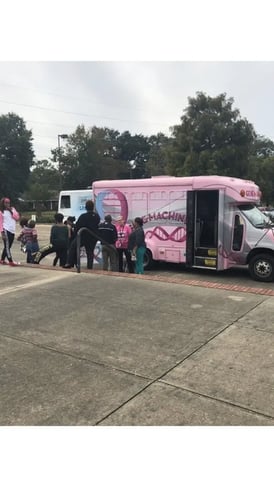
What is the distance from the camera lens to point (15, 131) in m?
58.8

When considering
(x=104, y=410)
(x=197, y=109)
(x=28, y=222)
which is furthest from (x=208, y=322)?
(x=197, y=109)

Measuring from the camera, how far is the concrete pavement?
9.68 feet

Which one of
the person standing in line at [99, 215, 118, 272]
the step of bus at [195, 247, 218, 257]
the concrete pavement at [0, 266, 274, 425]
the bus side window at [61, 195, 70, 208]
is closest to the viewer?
the concrete pavement at [0, 266, 274, 425]

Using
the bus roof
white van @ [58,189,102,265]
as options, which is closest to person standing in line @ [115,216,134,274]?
the bus roof

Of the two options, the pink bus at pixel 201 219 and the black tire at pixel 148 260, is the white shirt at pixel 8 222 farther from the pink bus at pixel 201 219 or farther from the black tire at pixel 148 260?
the black tire at pixel 148 260

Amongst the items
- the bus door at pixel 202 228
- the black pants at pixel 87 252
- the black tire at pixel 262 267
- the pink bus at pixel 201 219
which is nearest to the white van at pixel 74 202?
the pink bus at pixel 201 219

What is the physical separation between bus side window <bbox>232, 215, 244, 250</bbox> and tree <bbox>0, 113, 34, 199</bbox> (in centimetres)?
5127

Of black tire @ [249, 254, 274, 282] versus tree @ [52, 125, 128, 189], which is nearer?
black tire @ [249, 254, 274, 282]

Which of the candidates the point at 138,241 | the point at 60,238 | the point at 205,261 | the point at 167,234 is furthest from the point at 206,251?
the point at 60,238

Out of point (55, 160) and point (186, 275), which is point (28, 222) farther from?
point (55, 160)

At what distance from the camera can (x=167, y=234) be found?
11.0 m

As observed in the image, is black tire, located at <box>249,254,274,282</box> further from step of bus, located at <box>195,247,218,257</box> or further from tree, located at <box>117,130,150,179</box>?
tree, located at <box>117,130,150,179</box>

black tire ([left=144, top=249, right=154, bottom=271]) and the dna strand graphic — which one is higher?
the dna strand graphic

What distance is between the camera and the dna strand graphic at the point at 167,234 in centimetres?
1069
